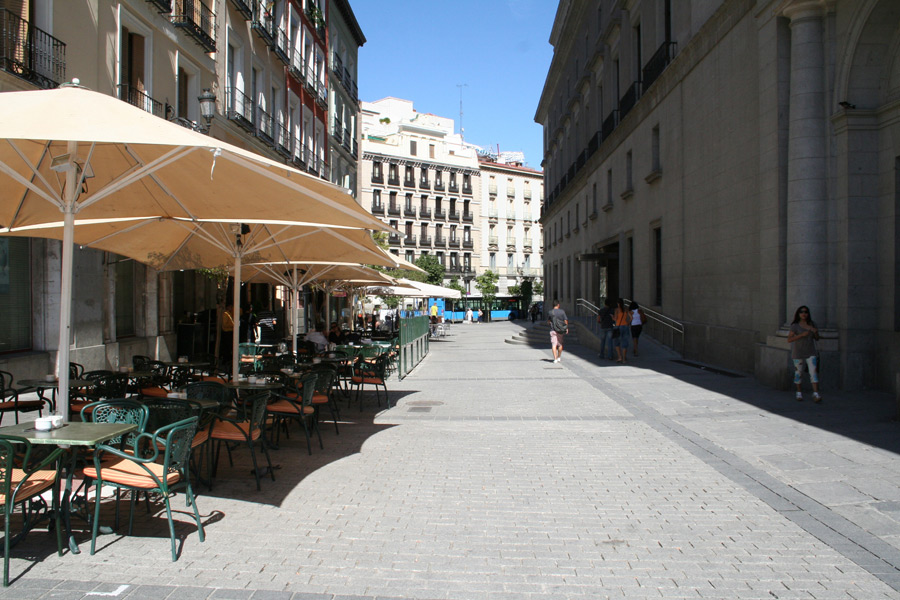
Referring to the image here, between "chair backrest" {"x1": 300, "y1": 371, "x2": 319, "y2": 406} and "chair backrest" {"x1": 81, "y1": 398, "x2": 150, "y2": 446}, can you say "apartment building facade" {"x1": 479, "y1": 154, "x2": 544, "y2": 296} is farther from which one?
"chair backrest" {"x1": 81, "y1": 398, "x2": 150, "y2": 446}

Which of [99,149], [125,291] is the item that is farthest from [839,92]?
[125,291]

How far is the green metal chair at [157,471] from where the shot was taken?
13.7ft

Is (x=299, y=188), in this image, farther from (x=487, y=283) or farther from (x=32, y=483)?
(x=487, y=283)

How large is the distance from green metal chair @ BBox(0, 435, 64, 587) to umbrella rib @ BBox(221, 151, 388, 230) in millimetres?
2266

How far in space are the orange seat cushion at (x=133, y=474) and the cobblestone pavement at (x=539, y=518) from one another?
1.47 ft

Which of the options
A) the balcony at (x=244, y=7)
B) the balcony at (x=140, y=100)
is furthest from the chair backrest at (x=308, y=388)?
→ the balcony at (x=244, y=7)

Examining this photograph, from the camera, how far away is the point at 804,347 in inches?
387

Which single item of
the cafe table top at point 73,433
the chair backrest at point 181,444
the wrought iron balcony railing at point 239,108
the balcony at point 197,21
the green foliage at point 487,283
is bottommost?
the chair backrest at point 181,444

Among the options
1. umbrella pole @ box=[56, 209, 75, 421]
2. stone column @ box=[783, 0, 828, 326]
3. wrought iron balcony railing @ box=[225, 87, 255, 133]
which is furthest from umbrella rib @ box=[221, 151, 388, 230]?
wrought iron balcony railing @ box=[225, 87, 255, 133]

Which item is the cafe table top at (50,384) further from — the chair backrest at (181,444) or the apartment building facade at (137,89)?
the apartment building facade at (137,89)

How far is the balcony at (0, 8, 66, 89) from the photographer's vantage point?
412 inches

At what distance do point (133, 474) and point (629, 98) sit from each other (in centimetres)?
2150

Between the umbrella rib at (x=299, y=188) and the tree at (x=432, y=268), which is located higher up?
the tree at (x=432, y=268)

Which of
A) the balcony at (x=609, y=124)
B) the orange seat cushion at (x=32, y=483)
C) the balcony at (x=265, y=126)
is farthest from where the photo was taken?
the balcony at (x=609, y=124)
